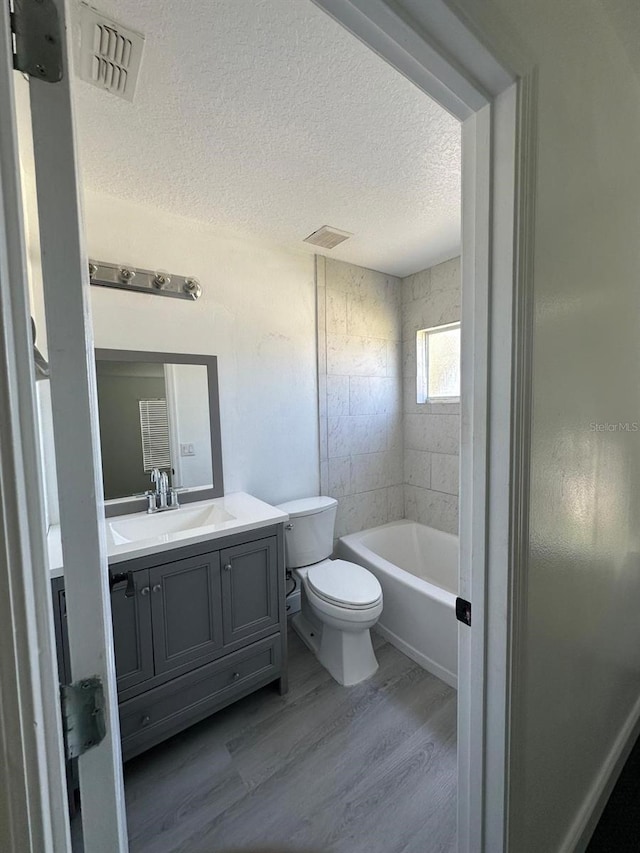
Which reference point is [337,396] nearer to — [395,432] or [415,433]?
[395,432]

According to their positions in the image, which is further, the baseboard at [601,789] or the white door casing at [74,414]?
the baseboard at [601,789]

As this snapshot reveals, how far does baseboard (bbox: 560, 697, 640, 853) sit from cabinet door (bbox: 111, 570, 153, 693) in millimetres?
1456

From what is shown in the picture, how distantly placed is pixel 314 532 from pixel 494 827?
1458 mm

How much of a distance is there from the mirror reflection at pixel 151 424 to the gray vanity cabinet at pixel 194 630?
1.99ft

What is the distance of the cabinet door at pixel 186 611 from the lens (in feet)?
4.57

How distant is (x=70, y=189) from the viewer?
386 mm

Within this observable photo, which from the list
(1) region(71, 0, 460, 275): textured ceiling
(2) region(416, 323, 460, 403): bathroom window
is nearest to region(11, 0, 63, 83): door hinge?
(1) region(71, 0, 460, 275): textured ceiling

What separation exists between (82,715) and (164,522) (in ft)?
4.92

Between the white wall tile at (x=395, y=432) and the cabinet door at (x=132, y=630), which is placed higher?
the white wall tile at (x=395, y=432)

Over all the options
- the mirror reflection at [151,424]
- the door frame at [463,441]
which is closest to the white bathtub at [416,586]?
the door frame at [463,441]

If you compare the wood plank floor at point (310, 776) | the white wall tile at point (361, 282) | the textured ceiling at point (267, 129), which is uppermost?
the textured ceiling at point (267, 129)

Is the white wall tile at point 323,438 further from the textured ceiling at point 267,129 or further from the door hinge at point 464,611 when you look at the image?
the door hinge at point 464,611

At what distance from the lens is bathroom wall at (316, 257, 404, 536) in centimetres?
250

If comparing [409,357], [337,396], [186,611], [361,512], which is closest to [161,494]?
[186,611]
